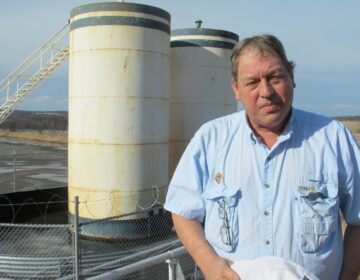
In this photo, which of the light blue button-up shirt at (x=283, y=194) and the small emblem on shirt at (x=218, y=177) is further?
the small emblem on shirt at (x=218, y=177)

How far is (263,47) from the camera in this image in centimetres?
216

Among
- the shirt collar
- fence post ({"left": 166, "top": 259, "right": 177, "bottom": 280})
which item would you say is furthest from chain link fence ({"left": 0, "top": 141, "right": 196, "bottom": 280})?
the shirt collar

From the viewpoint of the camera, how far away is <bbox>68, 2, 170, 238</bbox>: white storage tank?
9.81m

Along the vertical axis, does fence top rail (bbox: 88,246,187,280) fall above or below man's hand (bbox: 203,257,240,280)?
below

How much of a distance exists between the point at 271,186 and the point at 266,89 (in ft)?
→ 1.56

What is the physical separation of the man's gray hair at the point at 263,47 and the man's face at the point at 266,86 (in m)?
0.02

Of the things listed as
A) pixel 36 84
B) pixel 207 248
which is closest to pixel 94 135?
pixel 36 84

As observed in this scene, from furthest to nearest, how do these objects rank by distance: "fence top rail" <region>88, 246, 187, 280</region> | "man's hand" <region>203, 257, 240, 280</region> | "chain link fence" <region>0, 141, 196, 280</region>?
"chain link fence" <region>0, 141, 196, 280</region>
"fence top rail" <region>88, 246, 187, 280</region>
"man's hand" <region>203, 257, 240, 280</region>

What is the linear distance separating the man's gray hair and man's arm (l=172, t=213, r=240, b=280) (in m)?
0.83

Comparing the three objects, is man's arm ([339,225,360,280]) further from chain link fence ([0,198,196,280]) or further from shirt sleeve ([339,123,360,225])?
chain link fence ([0,198,196,280])

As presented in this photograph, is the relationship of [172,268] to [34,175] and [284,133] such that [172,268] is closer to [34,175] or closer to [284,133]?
[284,133]

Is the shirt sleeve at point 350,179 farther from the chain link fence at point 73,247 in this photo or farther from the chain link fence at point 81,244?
the chain link fence at point 73,247

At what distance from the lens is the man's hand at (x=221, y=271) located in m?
2.01

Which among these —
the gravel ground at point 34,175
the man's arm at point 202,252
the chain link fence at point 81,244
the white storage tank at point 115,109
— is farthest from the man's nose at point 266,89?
the gravel ground at point 34,175
